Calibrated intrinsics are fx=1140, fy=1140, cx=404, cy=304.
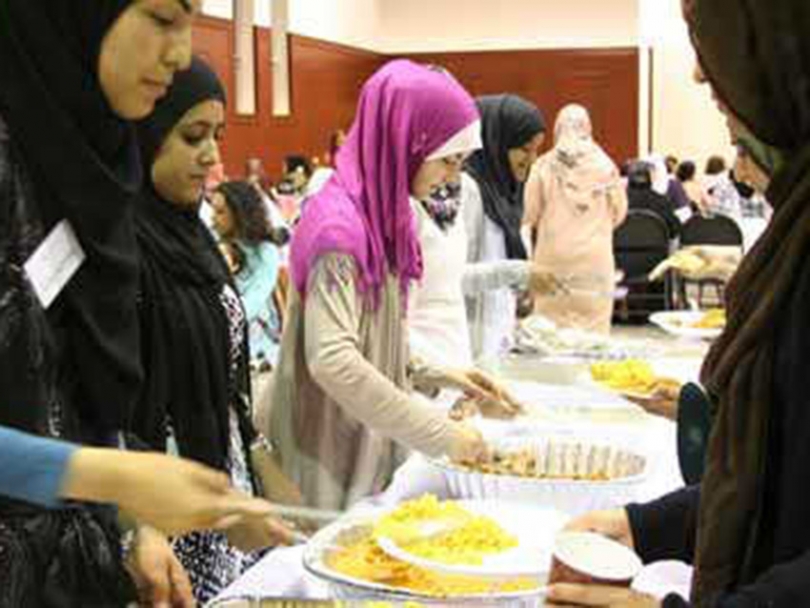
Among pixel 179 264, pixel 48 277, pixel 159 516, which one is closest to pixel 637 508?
pixel 159 516

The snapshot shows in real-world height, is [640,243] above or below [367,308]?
below

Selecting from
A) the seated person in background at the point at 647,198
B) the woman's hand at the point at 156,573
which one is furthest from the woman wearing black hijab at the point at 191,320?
the seated person in background at the point at 647,198

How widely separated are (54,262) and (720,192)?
7.11 metres

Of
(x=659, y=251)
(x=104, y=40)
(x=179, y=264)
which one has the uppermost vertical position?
(x=104, y=40)

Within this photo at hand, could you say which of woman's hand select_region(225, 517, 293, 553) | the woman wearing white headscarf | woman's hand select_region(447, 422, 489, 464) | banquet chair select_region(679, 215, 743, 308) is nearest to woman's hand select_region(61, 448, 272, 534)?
woman's hand select_region(225, 517, 293, 553)

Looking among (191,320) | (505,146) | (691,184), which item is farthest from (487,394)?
(691,184)

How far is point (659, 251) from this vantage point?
6.10 metres

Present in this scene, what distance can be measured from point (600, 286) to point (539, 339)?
135 centimetres

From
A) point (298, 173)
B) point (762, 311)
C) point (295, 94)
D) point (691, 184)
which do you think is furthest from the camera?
point (295, 94)

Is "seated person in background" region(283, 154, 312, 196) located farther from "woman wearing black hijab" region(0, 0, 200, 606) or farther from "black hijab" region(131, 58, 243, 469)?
"woman wearing black hijab" region(0, 0, 200, 606)

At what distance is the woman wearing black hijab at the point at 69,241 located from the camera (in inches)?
37.8

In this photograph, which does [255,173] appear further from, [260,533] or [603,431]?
[260,533]

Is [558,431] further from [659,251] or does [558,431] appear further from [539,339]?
[659,251]

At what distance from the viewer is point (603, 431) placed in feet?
5.58
